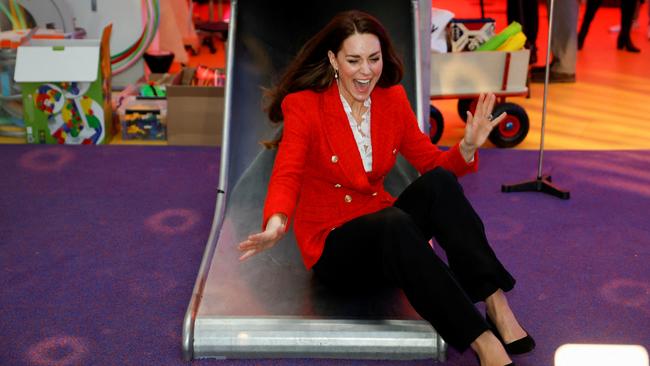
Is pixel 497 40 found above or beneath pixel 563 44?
above

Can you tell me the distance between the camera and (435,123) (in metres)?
4.68

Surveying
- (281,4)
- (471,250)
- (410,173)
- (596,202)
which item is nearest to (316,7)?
(281,4)

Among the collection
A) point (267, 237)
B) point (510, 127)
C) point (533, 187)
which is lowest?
point (533, 187)

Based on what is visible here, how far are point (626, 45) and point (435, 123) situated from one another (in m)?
3.51

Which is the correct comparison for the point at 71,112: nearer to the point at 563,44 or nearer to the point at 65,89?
the point at 65,89

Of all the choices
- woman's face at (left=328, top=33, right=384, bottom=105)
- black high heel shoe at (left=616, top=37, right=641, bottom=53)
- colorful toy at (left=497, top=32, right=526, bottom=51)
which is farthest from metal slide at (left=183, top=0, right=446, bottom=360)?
black high heel shoe at (left=616, top=37, right=641, bottom=53)

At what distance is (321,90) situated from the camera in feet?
8.94

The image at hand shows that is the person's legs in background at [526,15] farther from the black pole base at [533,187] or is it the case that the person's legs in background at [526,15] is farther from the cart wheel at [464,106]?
the black pole base at [533,187]

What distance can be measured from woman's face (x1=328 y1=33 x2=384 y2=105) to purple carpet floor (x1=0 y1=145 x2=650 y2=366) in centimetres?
80

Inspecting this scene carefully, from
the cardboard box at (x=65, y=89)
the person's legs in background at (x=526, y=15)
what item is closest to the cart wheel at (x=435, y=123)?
the cardboard box at (x=65, y=89)

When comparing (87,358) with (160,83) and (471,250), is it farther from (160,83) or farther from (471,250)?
(160,83)

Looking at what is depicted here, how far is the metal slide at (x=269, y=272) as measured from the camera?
256 centimetres

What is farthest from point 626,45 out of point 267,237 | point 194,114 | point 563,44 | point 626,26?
point 267,237

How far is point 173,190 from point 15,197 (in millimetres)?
681
